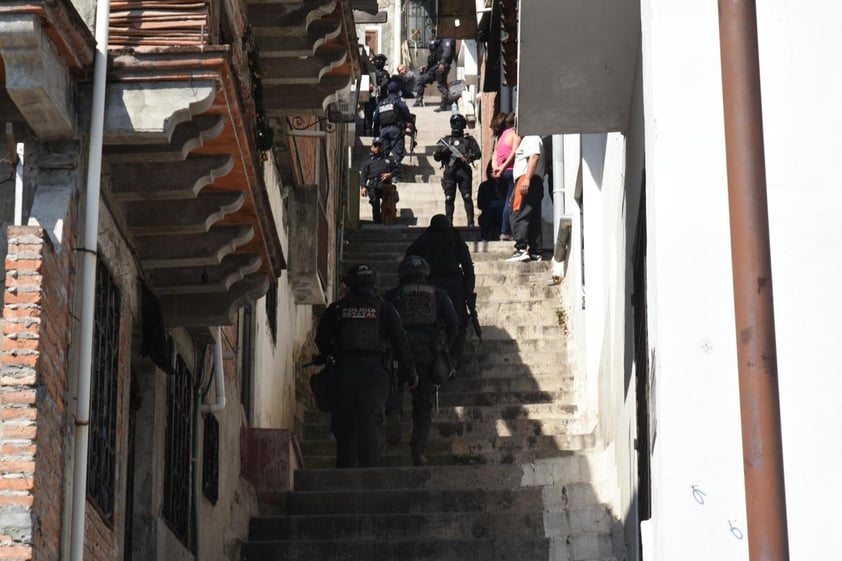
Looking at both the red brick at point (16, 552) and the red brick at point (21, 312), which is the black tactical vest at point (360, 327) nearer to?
the red brick at point (21, 312)

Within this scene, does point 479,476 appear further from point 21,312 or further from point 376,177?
point 376,177

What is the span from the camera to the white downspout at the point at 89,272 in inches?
359

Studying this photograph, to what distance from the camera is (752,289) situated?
652 cm

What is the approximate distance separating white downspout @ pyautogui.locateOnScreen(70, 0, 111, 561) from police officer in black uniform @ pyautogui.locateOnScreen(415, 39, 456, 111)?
3051cm

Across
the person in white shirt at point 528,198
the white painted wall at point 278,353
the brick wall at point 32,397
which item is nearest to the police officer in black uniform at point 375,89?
the person in white shirt at point 528,198

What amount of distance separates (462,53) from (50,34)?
99.0 feet

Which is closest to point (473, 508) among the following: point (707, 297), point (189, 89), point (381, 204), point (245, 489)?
point (245, 489)

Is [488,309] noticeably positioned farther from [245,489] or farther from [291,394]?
[245,489]

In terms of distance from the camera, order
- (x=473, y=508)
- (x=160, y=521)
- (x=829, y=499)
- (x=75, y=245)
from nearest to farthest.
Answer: (x=829, y=499) → (x=75, y=245) → (x=160, y=521) → (x=473, y=508)

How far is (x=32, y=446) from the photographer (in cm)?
858

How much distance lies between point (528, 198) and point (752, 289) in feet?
49.9

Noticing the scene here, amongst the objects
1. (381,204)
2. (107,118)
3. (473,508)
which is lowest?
(473,508)

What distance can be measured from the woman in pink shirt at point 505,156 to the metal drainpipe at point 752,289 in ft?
54.2

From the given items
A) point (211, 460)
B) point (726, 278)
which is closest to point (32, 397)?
point (726, 278)
